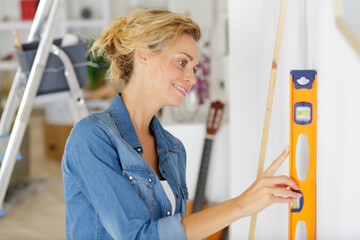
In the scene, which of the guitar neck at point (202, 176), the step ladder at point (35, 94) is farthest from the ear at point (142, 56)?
the guitar neck at point (202, 176)

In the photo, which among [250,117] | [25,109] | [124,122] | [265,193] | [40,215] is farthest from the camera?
[40,215]

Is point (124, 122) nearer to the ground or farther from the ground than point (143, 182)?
farther from the ground

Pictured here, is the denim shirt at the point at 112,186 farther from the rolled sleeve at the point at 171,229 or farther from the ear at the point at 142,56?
the ear at the point at 142,56

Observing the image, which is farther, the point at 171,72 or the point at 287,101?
the point at 287,101

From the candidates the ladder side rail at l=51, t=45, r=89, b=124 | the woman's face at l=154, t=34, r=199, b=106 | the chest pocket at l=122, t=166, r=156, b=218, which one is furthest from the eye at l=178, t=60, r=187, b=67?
the ladder side rail at l=51, t=45, r=89, b=124

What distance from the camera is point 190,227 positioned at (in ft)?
4.45

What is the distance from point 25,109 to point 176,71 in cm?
99

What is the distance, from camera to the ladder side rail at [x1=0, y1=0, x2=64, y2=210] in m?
2.17

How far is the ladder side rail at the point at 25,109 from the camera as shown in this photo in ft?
7.13

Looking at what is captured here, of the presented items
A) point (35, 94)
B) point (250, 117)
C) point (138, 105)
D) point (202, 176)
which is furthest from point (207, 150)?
point (138, 105)

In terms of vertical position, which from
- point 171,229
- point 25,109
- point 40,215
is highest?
point 25,109

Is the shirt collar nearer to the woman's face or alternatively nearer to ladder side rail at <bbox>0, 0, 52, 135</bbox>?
the woman's face

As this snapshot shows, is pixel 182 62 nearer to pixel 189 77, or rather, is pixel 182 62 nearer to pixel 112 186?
pixel 189 77

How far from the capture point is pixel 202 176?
10.1 feet
